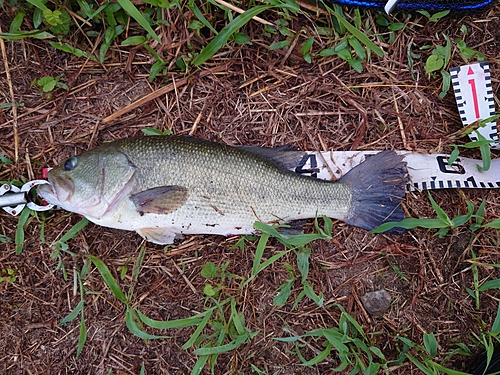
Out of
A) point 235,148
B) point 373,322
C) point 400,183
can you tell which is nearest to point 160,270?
point 235,148

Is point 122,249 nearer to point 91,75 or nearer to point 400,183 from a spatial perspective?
point 91,75

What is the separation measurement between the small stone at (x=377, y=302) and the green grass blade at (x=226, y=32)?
238cm

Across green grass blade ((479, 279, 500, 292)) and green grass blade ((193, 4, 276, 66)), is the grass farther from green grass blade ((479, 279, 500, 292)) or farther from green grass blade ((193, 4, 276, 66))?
green grass blade ((193, 4, 276, 66))

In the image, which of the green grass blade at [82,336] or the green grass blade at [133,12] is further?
the green grass blade at [82,336]

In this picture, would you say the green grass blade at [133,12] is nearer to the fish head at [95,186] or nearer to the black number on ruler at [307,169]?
the fish head at [95,186]

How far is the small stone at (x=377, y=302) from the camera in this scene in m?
3.15

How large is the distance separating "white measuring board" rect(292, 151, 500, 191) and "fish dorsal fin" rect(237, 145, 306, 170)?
127 millimetres

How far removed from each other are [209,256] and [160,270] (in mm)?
427

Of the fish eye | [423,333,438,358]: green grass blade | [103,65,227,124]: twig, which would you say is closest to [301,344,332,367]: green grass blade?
[423,333,438,358]: green grass blade

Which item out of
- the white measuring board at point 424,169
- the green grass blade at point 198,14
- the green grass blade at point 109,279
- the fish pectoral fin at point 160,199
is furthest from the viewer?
the white measuring board at point 424,169

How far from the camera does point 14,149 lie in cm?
323

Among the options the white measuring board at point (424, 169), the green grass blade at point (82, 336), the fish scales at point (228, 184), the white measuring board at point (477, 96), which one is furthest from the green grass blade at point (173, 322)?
the white measuring board at point (477, 96)

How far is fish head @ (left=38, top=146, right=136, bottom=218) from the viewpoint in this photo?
2.85 metres

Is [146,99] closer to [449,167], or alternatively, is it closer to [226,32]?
[226,32]
